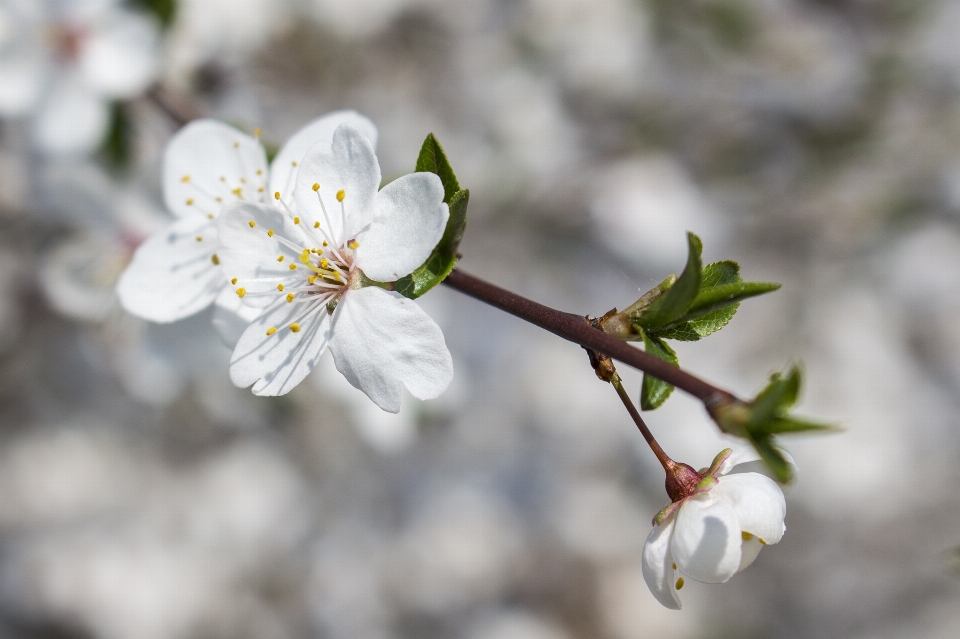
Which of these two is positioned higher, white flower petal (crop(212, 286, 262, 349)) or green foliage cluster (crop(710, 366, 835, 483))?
green foliage cluster (crop(710, 366, 835, 483))

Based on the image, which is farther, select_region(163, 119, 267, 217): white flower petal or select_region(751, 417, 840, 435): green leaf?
select_region(163, 119, 267, 217): white flower petal

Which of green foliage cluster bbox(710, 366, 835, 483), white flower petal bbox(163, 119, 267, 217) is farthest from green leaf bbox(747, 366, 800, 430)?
white flower petal bbox(163, 119, 267, 217)

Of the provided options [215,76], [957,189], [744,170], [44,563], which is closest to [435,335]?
[215,76]

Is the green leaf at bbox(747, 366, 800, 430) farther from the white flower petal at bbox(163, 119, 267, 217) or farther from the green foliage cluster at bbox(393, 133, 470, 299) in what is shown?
the white flower petal at bbox(163, 119, 267, 217)

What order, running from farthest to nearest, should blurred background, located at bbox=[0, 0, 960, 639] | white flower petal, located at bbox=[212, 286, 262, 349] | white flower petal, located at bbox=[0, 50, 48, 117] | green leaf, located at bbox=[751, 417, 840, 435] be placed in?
blurred background, located at bbox=[0, 0, 960, 639], white flower petal, located at bbox=[0, 50, 48, 117], white flower petal, located at bbox=[212, 286, 262, 349], green leaf, located at bbox=[751, 417, 840, 435]

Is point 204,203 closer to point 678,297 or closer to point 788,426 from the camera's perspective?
point 678,297

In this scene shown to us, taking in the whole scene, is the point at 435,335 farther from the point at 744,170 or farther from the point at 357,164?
the point at 744,170

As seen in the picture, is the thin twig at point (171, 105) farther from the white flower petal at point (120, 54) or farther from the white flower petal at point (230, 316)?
the white flower petal at point (230, 316)
